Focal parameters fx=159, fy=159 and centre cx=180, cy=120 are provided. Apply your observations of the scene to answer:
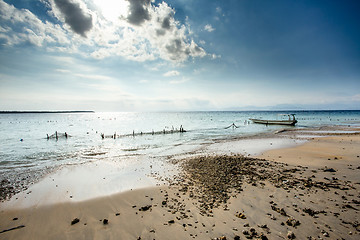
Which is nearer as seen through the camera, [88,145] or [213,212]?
[213,212]

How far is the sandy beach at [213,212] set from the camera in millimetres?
5906

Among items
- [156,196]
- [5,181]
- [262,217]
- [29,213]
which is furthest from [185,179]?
[5,181]

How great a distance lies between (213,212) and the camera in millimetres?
6914

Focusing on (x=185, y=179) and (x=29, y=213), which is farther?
(x=185, y=179)

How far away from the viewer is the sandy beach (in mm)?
5906

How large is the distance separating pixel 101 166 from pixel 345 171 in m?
20.2

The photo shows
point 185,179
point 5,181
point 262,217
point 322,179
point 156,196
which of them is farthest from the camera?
point 5,181

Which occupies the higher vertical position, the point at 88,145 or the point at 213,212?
the point at 213,212

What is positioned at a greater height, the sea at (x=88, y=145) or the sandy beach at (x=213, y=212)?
the sandy beach at (x=213, y=212)

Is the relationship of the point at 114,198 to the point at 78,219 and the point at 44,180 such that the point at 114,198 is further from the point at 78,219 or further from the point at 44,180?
the point at 44,180

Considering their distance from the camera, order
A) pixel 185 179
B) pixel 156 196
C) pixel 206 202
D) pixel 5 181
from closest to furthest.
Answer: pixel 206 202
pixel 156 196
pixel 185 179
pixel 5 181

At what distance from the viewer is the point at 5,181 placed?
41.3 feet

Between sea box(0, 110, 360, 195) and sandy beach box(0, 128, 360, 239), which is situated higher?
sandy beach box(0, 128, 360, 239)

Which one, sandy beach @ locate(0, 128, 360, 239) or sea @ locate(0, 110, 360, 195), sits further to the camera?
sea @ locate(0, 110, 360, 195)
